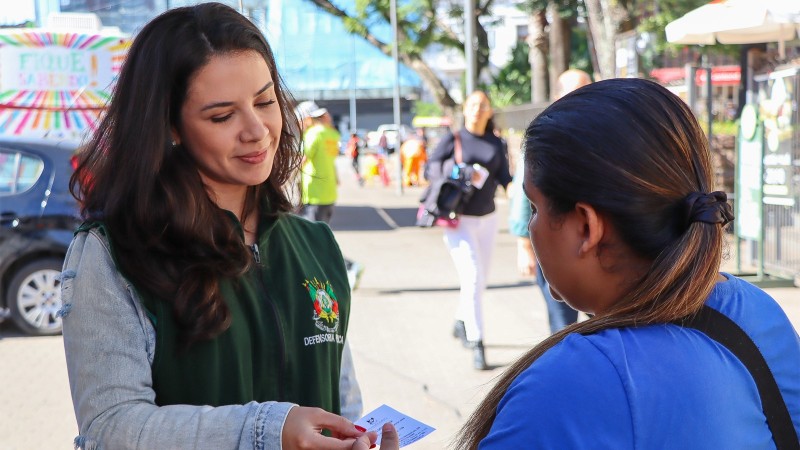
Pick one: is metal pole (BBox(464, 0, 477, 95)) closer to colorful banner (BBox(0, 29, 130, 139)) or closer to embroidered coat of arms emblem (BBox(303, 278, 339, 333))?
colorful banner (BBox(0, 29, 130, 139))

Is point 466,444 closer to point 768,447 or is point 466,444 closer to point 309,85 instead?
point 768,447

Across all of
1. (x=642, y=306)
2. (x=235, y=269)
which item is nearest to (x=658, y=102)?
(x=642, y=306)

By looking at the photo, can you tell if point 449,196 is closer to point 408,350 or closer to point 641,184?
point 408,350

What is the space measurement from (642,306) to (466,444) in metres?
0.37

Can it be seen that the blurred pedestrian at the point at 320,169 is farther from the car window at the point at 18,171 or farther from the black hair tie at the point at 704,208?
the black hair tie at the point at 704,208

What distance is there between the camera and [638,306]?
4.48 ft

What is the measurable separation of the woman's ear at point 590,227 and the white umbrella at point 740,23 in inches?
297

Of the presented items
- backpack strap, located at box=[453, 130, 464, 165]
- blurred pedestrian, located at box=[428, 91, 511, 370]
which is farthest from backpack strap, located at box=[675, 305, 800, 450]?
backpack strap, located at box=[453, 130, 464, 165]

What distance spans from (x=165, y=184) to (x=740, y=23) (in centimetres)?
778

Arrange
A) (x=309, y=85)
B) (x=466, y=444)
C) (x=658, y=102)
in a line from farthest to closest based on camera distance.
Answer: (x=309, y=85)
(x=466, y=444)
(x=658, y=102)

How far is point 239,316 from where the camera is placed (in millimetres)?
1896

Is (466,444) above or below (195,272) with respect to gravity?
below

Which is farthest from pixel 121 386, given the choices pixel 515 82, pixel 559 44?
pixel 515 82

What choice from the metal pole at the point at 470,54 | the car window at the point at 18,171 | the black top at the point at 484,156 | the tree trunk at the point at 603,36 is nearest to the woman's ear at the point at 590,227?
the black top at the point at 484,156
